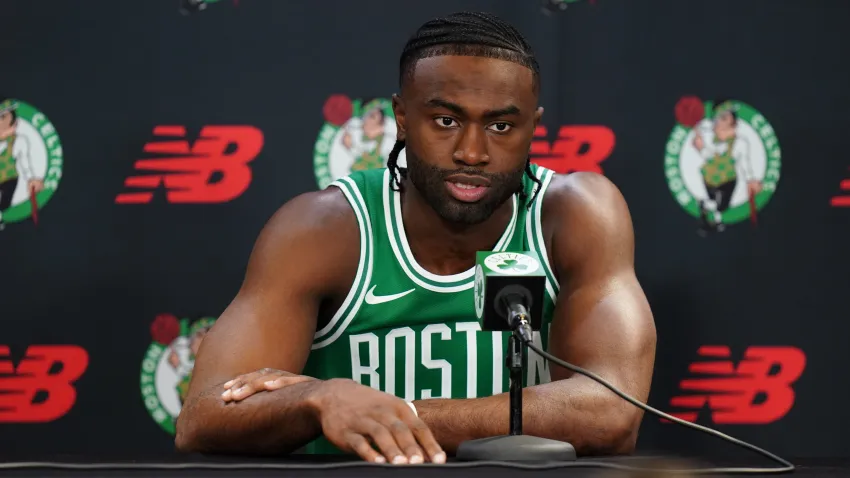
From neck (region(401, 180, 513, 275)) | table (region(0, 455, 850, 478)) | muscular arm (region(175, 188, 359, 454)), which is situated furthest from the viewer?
neck (region(401, 180, 513, 275))

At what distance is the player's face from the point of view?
6.64 ft

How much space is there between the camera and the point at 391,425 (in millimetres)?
1438

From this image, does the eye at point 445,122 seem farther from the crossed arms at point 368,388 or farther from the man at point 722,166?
the man at point 722,166

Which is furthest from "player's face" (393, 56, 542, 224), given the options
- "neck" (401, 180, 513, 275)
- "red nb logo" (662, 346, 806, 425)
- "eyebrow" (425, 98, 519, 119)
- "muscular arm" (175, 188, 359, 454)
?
"red nb logo" (662, 346, 806, 425)

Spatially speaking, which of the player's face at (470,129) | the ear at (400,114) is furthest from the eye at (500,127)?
the ear at (400,114)

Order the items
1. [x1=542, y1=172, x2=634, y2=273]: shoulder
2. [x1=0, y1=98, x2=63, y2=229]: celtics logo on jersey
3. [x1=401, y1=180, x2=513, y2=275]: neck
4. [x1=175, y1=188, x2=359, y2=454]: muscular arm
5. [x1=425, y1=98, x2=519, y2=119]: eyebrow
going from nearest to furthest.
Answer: [x1=175, y1=188, x2=359, y2=454]: muscular arm → [x1=425, y1=98, x2=519, y2=119]: eyebrow → [x1=542, y1=172, x2=634, y2=273]: shoulder → [x1=401, y1=180, x2=513, y2=275]: neck → [x1=0, y1=98, x2=63, y2=229]: celtics logo on jersey

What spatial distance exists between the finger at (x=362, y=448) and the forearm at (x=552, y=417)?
26cm

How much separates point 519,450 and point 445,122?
2.94 ft

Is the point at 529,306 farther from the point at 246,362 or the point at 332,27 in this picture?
the point at 332,27

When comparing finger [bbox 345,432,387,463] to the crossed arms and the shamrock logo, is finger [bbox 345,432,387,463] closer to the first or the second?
the crossed arms

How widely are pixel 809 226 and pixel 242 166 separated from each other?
1.46 m

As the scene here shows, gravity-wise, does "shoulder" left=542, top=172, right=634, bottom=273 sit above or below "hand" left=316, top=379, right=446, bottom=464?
above

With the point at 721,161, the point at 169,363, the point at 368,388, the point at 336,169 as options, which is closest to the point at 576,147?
the point at 721,161

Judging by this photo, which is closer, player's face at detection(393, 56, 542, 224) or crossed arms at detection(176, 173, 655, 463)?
crossed arms at detection(176, 173, 655, 463)
